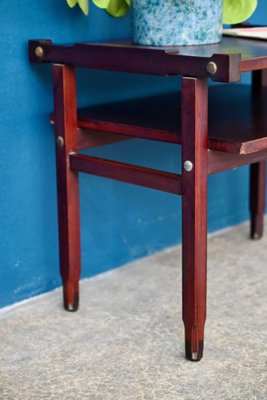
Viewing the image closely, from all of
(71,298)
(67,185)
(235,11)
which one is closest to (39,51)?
(67,185)

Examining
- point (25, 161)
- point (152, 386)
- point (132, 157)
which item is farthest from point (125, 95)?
point (152, 386)

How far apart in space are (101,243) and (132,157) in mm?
236

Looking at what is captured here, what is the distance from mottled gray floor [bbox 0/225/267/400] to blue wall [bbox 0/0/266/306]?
2.7 inches

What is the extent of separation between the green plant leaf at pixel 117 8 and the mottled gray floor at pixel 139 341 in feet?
2.16

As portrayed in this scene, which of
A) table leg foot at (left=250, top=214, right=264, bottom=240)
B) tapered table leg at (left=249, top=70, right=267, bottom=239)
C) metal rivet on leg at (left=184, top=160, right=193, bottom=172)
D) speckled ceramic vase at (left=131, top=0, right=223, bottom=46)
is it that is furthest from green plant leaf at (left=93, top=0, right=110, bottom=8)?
table leg foot at (left=250, top=214, right=264, bottom=240)

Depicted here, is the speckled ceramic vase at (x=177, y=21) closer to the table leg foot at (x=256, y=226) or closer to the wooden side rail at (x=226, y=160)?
the wooden side rail at (x=226, y=160)

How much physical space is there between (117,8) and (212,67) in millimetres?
441

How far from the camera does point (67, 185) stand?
1.71 metres

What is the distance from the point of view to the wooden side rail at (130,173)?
1495 mm

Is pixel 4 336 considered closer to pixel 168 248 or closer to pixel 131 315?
pixel 131 315

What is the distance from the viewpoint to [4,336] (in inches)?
65.7

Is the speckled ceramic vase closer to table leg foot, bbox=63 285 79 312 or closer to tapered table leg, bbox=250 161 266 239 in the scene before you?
table leg foot, bbox=63 285 79 312

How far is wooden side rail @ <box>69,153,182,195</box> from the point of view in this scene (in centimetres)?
150

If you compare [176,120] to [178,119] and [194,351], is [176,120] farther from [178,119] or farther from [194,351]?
[194,351]
